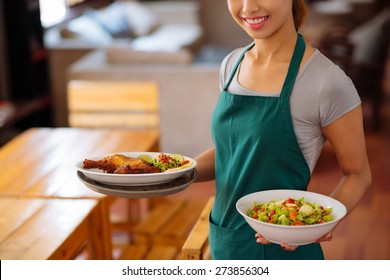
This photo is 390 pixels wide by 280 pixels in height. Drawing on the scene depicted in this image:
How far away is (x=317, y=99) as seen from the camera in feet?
4.40

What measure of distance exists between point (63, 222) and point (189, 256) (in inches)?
13.4

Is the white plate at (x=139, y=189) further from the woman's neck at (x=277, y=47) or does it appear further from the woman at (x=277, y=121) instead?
the woman's neck at (x=277, y=47)

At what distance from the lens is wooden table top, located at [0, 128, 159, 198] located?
223 cm

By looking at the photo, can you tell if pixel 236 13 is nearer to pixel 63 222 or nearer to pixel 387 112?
pixel 63 222

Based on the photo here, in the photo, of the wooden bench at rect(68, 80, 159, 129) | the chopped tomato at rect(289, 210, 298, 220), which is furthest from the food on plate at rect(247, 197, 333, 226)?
the wooden bench at rect(68, 80, 159, 129)

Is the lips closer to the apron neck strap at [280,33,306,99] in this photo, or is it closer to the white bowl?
the apron neck strap at [280,33,306,99]

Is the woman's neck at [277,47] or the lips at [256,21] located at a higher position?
the lips at [256,21]

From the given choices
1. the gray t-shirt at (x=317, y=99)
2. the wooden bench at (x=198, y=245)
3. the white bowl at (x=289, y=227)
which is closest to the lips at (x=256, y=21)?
the gray t-shirt at (x=317, y=99)

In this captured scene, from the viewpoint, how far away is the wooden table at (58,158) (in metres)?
2.20

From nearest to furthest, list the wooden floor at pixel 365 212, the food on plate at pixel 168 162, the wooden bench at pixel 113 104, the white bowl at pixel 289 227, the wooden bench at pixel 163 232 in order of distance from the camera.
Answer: the white bowl at pixel 289 227 → the food on plate at pixel 168 162 → the wooden bench at pixel 163 232 → the wooden floor at pixel 365 212 → the wooden bench at pixel 113 104

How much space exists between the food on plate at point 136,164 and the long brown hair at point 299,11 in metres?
0.34

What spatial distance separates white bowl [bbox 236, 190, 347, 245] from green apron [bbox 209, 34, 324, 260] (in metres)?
0.05

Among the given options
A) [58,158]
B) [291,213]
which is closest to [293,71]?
[291,213]
